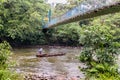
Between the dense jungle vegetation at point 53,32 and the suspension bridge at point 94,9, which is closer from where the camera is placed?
the dense jungle vegetation at point 53,32

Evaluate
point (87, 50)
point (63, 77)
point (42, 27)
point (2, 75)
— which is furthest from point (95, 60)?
point (42, 27)

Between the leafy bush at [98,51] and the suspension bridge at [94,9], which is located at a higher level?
the suspension bridge at [94,9]

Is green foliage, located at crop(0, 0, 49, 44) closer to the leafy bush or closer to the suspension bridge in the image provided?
→ the suspension bridge

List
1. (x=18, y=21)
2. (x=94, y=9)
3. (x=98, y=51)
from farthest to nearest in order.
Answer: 1. (x=18, y=21)
2. (x=94, y=9)
3. (x=98, y=51)

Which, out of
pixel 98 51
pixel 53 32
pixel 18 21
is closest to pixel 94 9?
pixel 98 51

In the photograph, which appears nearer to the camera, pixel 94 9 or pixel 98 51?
pixel 98 51

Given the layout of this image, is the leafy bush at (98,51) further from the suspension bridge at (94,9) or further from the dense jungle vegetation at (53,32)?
the suspension bridge at (94,9)

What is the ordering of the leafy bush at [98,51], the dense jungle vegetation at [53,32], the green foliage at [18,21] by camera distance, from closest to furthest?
1. the leafy bush at [98,51]
2. the dense jungle vegetation at [53,32]
3. the green foliage at [18,21]

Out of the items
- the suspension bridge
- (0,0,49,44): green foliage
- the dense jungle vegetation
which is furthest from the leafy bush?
(0,0,49,44): green foliage

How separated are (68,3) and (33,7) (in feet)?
24.8

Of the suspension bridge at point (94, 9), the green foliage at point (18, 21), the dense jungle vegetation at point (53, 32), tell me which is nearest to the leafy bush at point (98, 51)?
the dense jungle vegetation at point (53, 32)

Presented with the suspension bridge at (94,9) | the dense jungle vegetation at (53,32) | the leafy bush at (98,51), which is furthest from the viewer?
the suspension bridge at (94,9)

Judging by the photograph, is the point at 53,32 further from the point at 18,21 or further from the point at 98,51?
the point at 98,51

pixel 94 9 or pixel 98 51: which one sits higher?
pixel 94 9
